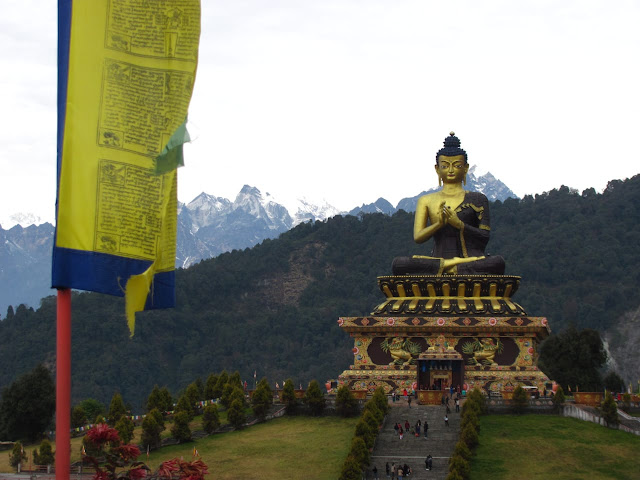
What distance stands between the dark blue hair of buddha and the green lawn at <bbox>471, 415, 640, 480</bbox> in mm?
10947

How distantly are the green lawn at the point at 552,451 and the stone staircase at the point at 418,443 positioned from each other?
2.35 ft

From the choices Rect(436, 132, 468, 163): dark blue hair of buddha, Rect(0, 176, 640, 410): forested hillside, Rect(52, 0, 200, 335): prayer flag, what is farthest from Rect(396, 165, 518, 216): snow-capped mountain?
Rect(52, 0, 200, 335): prayer flag

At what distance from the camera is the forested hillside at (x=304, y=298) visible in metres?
72.4

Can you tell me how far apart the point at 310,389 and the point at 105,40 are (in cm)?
1923

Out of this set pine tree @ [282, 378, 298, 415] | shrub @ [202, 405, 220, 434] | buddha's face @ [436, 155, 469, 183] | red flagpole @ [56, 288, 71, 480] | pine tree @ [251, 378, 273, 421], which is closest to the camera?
red flagpole @ [56, 288, 71, 480]

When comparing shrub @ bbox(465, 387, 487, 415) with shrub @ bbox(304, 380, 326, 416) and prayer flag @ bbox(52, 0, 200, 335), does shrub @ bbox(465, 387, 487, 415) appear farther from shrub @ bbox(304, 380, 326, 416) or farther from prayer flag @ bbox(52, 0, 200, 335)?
prayer flag @ bbox(52, 0, 200, 335)

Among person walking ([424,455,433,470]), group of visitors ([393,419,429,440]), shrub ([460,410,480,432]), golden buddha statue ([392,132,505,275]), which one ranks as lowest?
person walking ([424,455,433,470])

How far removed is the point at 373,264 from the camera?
85.7m

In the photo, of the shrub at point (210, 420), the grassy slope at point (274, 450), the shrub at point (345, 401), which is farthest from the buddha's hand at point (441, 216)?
the shrub at point (210, 420)

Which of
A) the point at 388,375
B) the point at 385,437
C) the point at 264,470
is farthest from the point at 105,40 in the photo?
the point at 388,375

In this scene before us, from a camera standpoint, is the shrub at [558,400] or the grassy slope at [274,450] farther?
the shrub at [558,400]

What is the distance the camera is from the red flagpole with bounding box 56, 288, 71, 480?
881 centimetres

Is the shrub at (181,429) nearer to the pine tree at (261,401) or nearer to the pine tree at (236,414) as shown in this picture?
the pine tree at (236,414)

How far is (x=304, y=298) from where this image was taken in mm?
83562
